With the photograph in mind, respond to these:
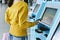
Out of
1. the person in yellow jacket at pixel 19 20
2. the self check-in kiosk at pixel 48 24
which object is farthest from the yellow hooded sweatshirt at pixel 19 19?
the self check-in kiosk at pixel 48 24

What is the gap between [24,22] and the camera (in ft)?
6.32

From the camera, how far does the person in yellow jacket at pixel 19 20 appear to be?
6.26ft

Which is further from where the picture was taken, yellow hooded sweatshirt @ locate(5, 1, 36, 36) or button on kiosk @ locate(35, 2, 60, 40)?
yellow hooded sweatshirt @ locate(5, 1, 36, 36)

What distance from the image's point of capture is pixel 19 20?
1907 mm

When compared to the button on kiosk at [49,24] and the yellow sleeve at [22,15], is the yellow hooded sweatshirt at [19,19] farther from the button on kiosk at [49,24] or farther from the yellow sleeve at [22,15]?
the button on kiosk at [49,24]

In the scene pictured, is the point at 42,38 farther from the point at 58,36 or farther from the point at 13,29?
the point at 13,29

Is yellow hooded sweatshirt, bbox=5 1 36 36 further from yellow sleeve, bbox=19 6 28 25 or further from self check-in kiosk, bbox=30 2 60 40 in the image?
self check-in kiosk, bbox=30 2 60 40

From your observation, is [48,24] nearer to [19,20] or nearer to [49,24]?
[49,24]

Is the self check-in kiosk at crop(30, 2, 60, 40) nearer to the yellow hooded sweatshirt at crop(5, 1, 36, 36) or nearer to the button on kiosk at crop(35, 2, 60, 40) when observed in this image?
the button on kiosk at crop(35, 2, 60, 40)

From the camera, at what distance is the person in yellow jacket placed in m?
1.91

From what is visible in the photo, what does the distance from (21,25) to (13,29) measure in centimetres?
21

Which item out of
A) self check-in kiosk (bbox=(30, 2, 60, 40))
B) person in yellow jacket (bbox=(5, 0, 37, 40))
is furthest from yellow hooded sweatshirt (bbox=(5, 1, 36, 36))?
self check-in kiosk (bbox=(30, 2, 60, 40))

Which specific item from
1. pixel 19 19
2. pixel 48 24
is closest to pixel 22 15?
pixel 19 19

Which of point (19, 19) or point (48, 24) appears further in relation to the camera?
point (19, 19)
